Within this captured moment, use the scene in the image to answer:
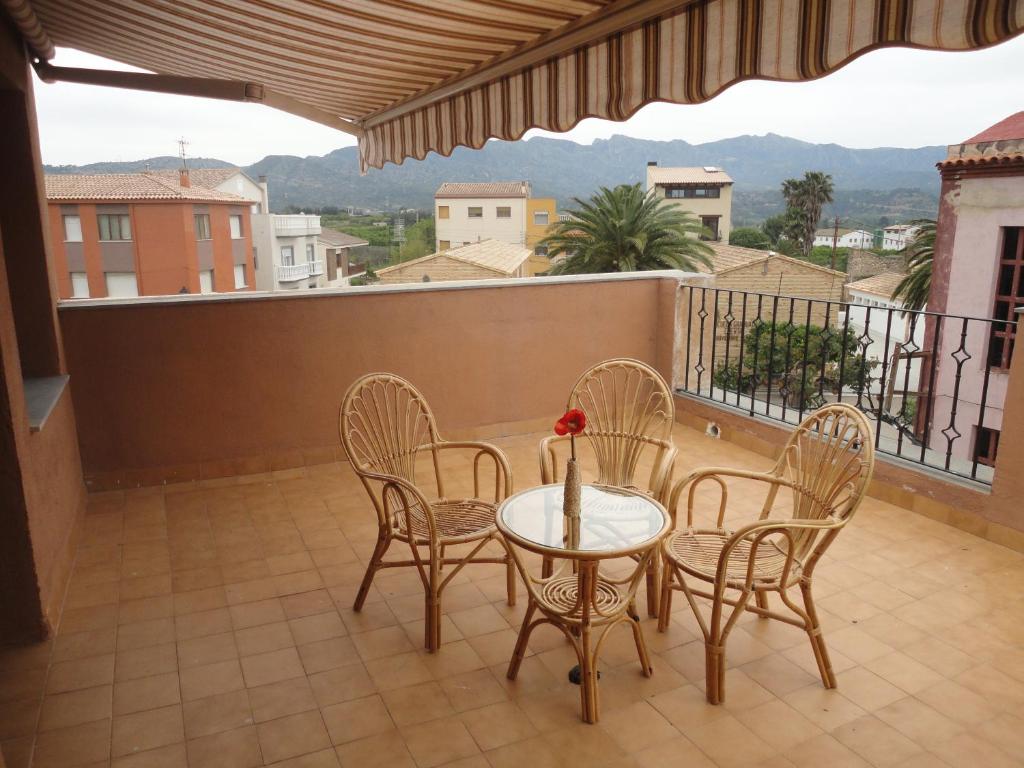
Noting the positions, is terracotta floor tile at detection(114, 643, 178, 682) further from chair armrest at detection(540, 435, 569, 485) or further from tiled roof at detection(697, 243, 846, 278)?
tiled roof at detection(697, 243, 846, 278)

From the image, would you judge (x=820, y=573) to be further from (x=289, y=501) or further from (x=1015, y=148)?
(x=1015, y=148)

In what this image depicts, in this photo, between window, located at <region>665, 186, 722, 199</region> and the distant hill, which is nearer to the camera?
the distant hill

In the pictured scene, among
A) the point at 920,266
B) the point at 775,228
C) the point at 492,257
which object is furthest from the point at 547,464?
the point at 775,228

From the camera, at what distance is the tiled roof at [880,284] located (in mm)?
34531

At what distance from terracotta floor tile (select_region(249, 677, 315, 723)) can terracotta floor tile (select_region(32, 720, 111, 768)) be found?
0.52m

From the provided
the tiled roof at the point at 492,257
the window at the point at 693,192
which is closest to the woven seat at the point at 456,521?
the tiled roof at the point at 492,257

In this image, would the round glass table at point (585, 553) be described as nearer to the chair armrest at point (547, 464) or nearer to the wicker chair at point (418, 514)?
the chair armrest at point (547, 464)

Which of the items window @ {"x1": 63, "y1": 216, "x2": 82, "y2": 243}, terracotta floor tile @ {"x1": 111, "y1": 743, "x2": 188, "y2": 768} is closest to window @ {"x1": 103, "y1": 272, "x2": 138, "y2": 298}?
window @ {"x1": 63, "y1": 216, "x2": 82, "y2": 243}

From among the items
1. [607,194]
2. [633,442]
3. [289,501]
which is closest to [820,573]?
[633,442]

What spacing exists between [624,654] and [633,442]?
1159 mm

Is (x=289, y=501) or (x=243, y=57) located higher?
(x=243, y=57)

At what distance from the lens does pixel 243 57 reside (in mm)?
4102

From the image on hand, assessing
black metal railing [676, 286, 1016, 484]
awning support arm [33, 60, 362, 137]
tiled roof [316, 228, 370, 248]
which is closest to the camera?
awning support arm [33, 60, 362, 137]

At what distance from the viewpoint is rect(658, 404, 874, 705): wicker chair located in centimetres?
279
